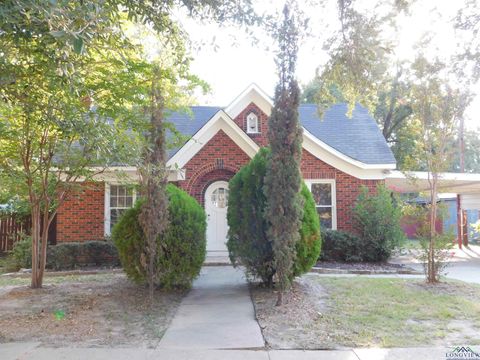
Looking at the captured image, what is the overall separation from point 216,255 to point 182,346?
7.67m

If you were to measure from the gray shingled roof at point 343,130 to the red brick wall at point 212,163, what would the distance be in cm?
137

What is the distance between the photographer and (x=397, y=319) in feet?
20.1

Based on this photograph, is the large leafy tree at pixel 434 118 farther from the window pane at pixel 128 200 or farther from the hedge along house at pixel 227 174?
the window pane at pixel 128 200

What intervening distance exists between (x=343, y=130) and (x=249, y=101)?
400 cm

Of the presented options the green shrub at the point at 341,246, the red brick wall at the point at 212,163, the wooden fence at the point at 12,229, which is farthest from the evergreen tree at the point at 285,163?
the wooden fence at the point at 12,229

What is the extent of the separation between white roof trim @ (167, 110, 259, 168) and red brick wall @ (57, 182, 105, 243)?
9.03ft

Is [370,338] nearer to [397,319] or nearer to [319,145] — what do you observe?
[397,319]

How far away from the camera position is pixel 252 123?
46.1ft

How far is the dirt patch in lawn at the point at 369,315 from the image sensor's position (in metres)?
5.23

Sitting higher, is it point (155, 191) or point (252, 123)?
point (252, 123)

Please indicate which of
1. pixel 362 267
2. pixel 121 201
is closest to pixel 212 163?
pixel 121 201

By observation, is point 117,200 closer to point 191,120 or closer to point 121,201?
point 121,201

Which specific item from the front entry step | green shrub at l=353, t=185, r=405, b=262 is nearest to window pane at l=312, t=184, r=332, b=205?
green shrub at l=353, t=185, r=405, b=262

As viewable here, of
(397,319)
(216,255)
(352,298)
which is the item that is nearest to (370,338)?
(397,319)
